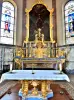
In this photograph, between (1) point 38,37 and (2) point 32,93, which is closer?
(2) point 32,93

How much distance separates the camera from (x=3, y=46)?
6.84 meters

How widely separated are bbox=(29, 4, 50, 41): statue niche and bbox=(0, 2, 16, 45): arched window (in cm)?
114

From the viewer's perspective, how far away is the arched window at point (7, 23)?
7.18 metres

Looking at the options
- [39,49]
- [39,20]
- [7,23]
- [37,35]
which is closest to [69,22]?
[39,20]

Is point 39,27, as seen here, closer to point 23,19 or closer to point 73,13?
point 23,19

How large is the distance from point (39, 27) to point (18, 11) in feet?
5.81

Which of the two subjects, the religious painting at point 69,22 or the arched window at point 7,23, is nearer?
the arched window at point 7,23

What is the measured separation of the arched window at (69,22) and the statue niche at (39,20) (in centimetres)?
117

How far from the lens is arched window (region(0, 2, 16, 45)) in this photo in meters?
7.18

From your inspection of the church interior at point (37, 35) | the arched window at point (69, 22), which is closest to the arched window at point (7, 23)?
the church interior at point (37, 35)

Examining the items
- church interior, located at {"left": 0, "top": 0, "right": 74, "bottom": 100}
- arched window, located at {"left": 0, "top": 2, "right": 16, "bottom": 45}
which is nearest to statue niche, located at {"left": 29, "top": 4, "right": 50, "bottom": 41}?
church interior, located at {"left": 0, "top": 0, "right": 74, "bottom": 100}

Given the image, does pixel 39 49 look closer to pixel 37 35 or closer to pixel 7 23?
pixel 37 35

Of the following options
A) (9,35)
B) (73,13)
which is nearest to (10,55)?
(9,35)

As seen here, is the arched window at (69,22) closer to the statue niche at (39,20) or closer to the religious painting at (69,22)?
the religious painting at (69,22)
